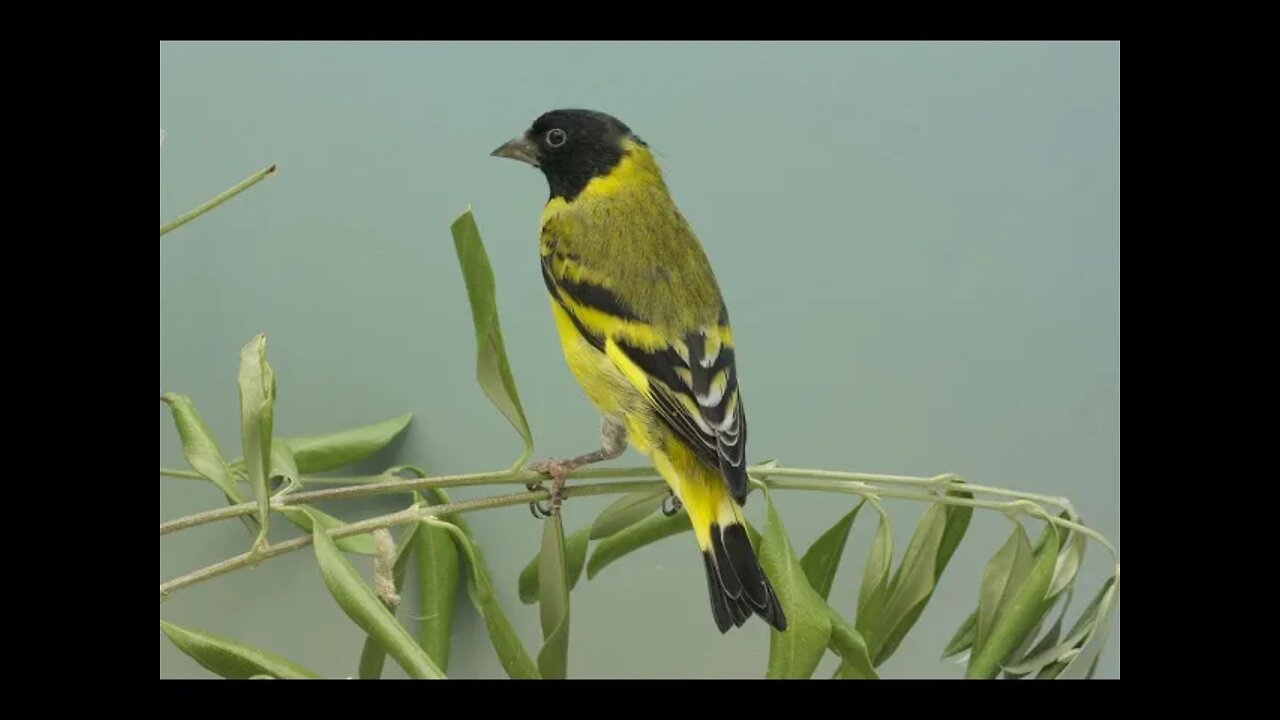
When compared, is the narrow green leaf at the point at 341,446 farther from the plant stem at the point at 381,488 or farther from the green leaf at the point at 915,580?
the green leaf at the point at 915,580

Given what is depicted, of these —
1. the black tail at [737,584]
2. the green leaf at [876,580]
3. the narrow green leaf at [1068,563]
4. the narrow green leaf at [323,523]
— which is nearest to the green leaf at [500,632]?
the narrow green leaf at [323,523]

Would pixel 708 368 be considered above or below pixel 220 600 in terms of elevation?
above

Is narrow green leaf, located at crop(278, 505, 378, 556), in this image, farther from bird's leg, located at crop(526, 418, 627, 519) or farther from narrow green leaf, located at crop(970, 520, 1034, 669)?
narrow green leaf, located at crop(970, 520, 1034, 669)

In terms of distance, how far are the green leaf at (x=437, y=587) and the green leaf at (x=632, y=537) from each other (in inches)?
11.6

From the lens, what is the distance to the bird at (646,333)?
115 cm

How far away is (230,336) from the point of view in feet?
6.00

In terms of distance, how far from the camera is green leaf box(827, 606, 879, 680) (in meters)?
1.16

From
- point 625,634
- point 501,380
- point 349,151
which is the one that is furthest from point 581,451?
point 501,380

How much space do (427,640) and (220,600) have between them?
18.9 inches

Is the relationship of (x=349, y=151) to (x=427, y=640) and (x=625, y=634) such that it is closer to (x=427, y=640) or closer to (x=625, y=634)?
(x=427, y=640)

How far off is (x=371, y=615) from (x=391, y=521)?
0.12 m

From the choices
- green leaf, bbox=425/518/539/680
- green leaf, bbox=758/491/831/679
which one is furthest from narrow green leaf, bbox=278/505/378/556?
green leaf, bbox=758/491/831/679

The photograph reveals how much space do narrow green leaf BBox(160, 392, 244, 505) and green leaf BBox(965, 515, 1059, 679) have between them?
0.83 m

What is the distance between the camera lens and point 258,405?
1.07m
